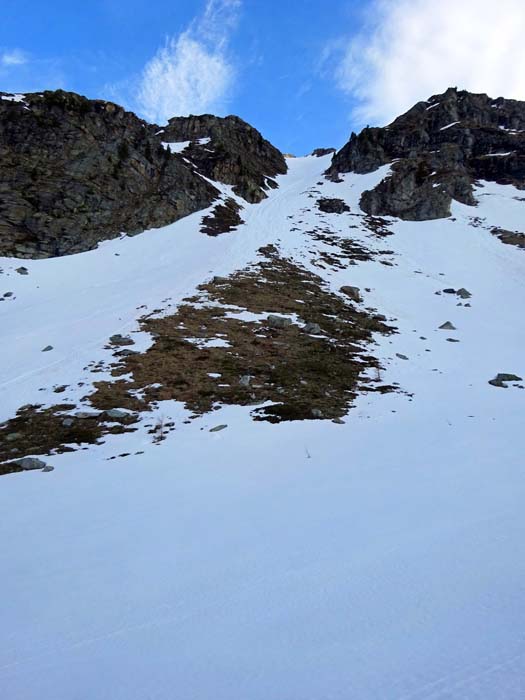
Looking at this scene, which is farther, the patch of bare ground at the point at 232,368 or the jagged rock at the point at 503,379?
the jagged rock at the point at 503,379

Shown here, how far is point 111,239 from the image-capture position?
44594 millimetres

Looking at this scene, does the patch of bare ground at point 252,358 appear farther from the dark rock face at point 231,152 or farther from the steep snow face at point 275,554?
the dark rock face at point 231,152

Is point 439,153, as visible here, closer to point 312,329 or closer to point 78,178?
point 78,178

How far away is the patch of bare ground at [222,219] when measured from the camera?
47291 millimetres

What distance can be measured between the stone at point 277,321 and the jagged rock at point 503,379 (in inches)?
420

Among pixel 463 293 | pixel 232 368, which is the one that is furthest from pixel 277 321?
pixel 463 293

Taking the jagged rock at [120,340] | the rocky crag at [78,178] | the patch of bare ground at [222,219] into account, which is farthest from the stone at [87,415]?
the patch of bare ground at [222,219]

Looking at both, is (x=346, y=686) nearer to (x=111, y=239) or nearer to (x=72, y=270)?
(x=72, y=270)

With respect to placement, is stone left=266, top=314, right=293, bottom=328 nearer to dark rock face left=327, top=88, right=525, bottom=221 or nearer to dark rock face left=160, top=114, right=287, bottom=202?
dark rock face left=327, top=88, right=525, bottom=221

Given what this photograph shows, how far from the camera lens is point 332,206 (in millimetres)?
62250

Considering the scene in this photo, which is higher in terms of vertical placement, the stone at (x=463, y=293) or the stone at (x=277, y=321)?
the stone at (x=463, y=293)

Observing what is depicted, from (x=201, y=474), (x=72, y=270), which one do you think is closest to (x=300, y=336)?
(x=201, y=474)

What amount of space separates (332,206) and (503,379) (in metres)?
51.3

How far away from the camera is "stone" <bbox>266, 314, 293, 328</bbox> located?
22.4 metres
